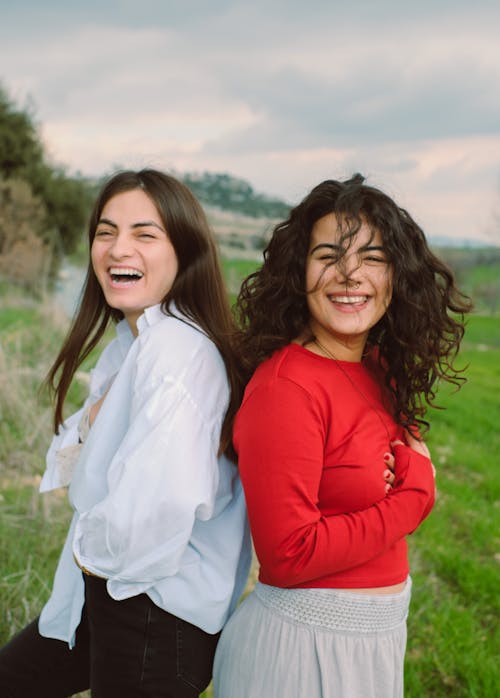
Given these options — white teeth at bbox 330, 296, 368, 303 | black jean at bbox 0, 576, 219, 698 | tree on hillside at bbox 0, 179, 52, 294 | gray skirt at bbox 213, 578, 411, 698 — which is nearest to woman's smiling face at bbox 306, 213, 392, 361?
white teeth at bbox 330, 296, 368, 303

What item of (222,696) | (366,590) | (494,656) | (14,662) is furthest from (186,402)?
Result: (494,656)

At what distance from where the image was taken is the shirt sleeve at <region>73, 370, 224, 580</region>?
1611 mm

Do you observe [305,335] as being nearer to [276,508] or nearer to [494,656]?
[276,508]

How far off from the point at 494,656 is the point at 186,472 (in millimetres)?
2261

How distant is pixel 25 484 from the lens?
4.50m

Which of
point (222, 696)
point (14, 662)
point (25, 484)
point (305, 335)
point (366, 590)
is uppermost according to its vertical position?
point (305, 335)

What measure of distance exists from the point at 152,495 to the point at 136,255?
0.70m

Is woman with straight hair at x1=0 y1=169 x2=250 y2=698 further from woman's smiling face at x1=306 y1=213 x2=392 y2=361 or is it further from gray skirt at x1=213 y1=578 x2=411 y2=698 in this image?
woman's smiling face at x1=306 y1=213 x2=392 y2=361

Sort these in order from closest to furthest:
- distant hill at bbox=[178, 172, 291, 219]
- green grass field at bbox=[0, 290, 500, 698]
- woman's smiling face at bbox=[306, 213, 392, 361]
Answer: woman's smiling face at bbox=[306, 213, 392, 361] < green grass field at bbox=[0, 290, 500, 698] < distant hill at bbox=[178, 172, 291, 219]

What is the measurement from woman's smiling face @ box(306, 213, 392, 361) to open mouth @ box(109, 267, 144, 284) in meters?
0.48

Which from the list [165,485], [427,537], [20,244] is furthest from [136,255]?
[20,244]

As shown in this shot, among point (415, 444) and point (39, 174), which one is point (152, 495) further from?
point (39, 174)

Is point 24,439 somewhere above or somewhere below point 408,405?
below

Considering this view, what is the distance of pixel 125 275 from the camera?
2.04 m
